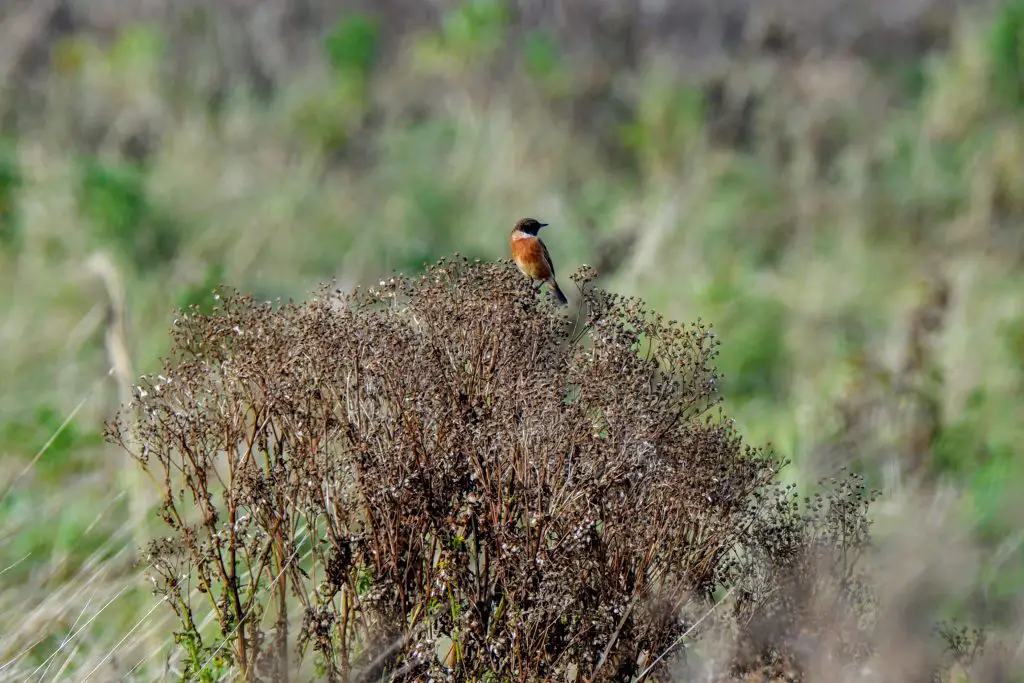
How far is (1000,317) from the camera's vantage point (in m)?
8.52

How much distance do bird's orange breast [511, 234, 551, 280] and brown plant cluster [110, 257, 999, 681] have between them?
1.98ft

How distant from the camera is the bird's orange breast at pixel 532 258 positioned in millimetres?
3947

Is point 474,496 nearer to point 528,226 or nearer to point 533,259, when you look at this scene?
point 533,259

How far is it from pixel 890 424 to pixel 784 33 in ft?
41.4

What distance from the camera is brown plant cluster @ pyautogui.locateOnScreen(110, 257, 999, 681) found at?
305 cm

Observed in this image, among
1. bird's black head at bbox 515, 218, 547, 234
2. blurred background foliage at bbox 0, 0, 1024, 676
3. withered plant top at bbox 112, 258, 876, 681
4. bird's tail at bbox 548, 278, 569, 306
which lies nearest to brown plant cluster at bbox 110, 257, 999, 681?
withered plant top at bbox 112, 258, 876, 681

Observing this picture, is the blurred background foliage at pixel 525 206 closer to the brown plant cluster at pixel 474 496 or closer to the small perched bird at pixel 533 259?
the brown plant cluster at pixel 474 496

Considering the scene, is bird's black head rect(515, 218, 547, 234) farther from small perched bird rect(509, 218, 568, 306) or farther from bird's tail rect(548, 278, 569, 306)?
bird's tail rect(548, 278, 569, 306)

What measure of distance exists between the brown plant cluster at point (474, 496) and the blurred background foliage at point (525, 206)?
63 centimetres

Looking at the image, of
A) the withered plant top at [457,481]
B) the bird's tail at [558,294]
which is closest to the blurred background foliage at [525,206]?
the withered plant top at [457,481]

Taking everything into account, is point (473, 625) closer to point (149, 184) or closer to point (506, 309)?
point (506, 309)

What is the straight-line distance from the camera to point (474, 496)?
119 inches

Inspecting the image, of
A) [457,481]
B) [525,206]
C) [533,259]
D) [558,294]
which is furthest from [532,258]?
[525,206]

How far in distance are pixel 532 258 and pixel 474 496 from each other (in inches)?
44.2
